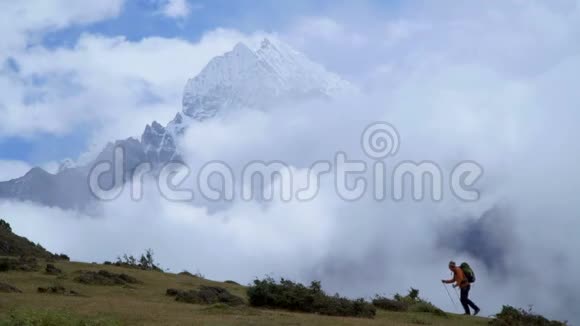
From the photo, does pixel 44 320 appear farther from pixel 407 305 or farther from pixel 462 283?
pixel 407 305

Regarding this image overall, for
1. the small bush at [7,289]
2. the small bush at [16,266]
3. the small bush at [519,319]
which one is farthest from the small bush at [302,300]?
→ the small bush at [16,266]

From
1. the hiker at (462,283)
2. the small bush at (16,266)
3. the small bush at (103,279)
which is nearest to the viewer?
the hiker at (462,283)

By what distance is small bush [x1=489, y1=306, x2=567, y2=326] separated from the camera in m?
18.9

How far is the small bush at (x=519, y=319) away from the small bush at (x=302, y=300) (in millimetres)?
3730

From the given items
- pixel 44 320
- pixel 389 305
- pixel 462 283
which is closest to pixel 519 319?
pixel 462 283

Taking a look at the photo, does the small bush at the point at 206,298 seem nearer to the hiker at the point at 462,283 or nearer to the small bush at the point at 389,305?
the small bush at the point at 389,305

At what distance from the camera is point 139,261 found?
44969mm

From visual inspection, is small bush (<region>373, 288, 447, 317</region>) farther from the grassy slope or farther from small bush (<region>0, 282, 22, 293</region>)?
small bush (<region>0, 282, 22, 293</region>)

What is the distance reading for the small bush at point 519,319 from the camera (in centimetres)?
1889

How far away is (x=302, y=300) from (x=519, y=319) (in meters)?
6.48

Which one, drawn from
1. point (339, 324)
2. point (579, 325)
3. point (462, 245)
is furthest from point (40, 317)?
point (462, 245)

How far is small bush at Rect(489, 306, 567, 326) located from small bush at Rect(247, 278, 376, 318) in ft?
12.2

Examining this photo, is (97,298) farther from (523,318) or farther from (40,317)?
(523,318)

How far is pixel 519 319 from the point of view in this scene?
19.0 meters
